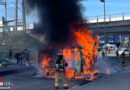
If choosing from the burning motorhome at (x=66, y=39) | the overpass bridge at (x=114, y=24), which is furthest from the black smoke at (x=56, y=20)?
the overpass bridge at (x=114, y=24)

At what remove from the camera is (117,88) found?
8062 mm

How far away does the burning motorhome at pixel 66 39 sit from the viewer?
1137cm

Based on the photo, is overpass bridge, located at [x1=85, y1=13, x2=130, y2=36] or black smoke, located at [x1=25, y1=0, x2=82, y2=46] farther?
overpass bridge, located at [x1=85, y1=13, x2=130, y2=36]

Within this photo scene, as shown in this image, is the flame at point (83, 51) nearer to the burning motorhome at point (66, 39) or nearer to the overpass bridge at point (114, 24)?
the burning motorhome at point (66, 39)

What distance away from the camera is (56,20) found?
38.5ft

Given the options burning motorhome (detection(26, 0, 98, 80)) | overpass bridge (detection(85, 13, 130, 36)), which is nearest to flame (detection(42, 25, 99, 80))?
burning motorhome (detection(26, 0, 98, 80))

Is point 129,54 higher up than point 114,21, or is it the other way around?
point 114,21

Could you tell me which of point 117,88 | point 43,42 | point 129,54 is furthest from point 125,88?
point 129,54

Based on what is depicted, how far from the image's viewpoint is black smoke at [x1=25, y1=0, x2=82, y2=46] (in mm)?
11609

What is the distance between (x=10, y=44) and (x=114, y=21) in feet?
47.2

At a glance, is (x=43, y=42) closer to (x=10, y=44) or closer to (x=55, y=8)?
(x=55, y=8)

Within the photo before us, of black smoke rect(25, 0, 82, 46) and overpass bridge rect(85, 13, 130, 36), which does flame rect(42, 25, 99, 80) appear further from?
overpass bridge rect(85, 13, 130, 36)

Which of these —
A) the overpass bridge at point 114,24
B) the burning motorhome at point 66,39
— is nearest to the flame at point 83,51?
the burning motorhome at point 66,39

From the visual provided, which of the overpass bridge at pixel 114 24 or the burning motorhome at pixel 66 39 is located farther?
the overpass bridge at pixel 114 24
